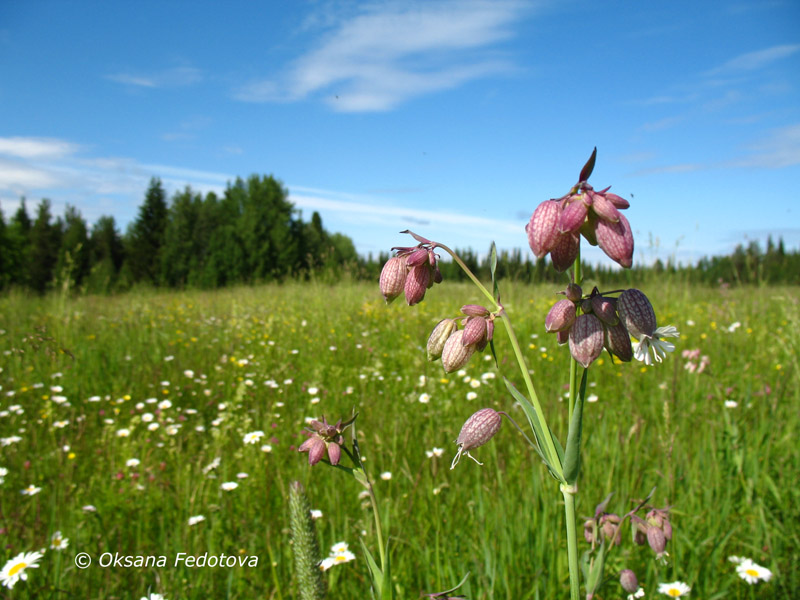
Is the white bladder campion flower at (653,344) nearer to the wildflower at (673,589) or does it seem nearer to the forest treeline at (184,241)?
the wildflower at (673,589)

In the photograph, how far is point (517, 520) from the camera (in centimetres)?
165

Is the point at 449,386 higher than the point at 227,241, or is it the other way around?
the point at 227,241

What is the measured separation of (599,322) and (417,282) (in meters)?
0.31

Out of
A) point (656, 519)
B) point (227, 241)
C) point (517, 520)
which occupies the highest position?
point (227, 241)

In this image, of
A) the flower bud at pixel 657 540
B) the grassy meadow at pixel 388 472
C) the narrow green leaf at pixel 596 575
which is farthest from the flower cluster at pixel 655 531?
the narrow green leaf at pixel 596 575

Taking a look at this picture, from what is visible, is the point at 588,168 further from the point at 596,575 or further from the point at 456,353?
the point at 596,575

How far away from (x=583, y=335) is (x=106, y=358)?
4807 millimetres

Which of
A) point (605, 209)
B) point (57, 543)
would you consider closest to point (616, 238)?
point (605, 209)

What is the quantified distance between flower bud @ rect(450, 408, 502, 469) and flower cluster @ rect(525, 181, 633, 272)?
31 cm

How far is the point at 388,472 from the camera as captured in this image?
2.01 meters

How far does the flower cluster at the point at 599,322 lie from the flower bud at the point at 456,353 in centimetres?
15

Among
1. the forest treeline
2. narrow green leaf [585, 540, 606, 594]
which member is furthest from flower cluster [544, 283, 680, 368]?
the forest treeline

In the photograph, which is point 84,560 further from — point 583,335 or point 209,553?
point 583,335

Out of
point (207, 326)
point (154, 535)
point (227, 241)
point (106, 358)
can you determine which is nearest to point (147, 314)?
point (207, 326)
